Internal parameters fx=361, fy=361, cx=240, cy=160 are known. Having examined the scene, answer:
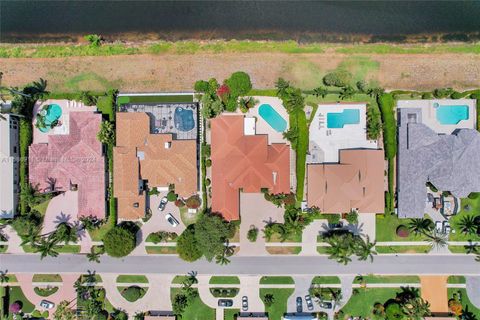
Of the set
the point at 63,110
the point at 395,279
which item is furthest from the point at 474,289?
the point at 63,110

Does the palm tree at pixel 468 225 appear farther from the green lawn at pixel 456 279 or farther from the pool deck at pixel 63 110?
the pool deck at pixel 63 110

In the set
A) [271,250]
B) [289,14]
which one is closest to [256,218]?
[271,250]

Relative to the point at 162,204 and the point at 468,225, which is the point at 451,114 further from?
the point at 162,204

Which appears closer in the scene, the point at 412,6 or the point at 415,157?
the point at 415,157

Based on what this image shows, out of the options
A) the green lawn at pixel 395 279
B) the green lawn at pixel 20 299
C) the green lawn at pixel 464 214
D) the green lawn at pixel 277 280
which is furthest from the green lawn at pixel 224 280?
the green lawn at pixel 464 214

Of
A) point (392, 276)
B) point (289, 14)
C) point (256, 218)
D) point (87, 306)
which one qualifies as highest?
point (289, 14)

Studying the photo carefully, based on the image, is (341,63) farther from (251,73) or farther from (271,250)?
(271,250)

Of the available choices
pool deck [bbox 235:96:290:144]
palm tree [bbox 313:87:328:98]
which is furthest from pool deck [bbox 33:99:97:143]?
palm tree [bbox 313:87:328:98]
